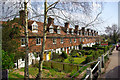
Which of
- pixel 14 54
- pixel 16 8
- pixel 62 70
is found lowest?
pixel 62 70

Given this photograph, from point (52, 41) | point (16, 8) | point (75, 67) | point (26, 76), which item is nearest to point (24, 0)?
point (16, 8)

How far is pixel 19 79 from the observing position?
7.59m

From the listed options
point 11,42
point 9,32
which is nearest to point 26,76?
point 11,42

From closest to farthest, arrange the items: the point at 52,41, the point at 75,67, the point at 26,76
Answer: the point at 26,76, the point at 75,67, the point at 52,41

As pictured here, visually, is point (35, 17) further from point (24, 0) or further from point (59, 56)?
point (59, 56)

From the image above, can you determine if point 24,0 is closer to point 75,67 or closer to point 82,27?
point 82,27

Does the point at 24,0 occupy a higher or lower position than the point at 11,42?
higher

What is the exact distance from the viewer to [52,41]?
18172mm

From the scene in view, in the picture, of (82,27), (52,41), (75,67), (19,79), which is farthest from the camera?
(52,41)

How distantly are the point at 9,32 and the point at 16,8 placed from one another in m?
1.83

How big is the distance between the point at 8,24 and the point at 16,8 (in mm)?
1769

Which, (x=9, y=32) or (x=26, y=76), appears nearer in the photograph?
(x=26, y=76)

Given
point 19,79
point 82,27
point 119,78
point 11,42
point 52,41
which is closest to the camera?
point 82,27

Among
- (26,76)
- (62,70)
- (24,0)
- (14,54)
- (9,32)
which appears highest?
(24,0)
